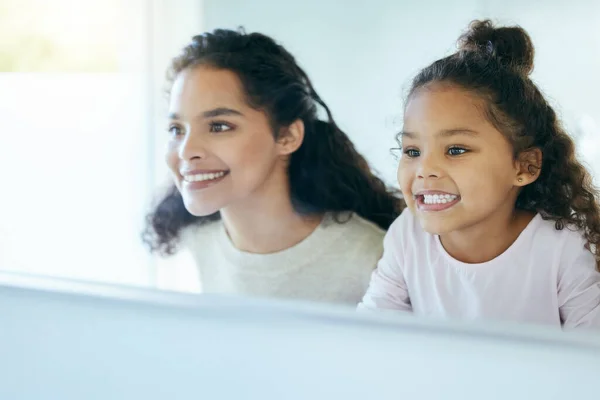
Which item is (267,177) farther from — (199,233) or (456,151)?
(456,151)

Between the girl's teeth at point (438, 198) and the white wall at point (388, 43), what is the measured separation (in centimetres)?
5

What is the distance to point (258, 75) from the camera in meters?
0.94

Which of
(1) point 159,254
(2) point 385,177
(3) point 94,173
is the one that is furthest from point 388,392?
(3) point 94,173

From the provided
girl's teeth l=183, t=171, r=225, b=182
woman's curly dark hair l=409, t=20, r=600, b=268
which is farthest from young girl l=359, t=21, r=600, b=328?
girl's teeth l=183, t=171, r=225, b=182

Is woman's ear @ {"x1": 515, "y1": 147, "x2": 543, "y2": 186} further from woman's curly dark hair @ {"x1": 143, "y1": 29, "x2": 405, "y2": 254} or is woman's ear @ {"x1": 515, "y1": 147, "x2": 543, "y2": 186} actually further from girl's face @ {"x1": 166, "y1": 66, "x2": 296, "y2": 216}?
girl's face @ {"x1": 166, "y1": 66, "x2": 296, "y2": 216}

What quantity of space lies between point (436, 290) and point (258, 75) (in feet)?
1.12

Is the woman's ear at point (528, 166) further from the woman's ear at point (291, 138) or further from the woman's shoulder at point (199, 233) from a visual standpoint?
the woman's shoulder at point (199, 233)

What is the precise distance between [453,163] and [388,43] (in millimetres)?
157

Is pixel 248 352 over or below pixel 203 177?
below

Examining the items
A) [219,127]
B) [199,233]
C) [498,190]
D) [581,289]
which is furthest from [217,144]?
[581,289]

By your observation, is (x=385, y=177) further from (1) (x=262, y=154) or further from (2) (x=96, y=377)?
(2) (x=96, y=377)

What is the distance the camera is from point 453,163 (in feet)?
2.69

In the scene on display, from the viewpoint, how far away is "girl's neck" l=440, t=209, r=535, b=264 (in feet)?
2.68

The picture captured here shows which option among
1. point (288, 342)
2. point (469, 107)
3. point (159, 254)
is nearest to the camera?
point (469, 107)
